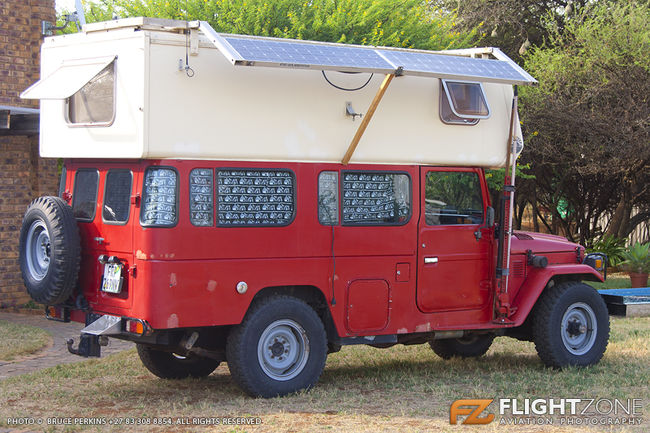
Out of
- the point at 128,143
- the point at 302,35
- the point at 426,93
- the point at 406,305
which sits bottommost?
the point at 406,305

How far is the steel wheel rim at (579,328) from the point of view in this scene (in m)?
9.05

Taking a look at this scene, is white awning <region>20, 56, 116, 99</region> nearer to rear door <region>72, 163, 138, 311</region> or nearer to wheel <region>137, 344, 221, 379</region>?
rear door <region>72, 163, 138, 311</region>

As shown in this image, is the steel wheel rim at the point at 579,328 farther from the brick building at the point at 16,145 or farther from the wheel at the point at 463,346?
the brick building at the point at 16,145

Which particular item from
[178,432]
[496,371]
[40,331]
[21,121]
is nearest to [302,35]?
[21,121]

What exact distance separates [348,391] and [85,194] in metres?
2.83

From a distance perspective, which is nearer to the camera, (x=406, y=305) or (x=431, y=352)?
(x=406, y=305)

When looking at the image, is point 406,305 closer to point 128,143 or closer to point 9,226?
point 128,143

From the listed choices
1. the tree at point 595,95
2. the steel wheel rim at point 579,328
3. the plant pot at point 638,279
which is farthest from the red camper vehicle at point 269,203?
the tree at point 595,95

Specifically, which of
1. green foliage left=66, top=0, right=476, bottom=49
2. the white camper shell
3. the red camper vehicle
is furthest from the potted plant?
the white camper shell

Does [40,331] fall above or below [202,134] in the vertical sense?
below

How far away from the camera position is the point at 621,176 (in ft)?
70.8

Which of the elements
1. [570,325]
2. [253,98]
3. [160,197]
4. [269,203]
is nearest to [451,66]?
[253,98]

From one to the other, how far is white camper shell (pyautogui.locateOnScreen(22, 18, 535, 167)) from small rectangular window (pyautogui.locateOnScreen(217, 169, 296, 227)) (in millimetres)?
159

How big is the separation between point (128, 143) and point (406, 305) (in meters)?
2.85
